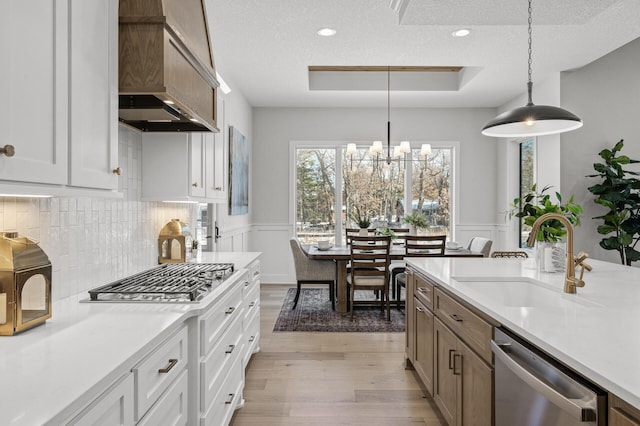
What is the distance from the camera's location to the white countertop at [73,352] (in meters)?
0.84

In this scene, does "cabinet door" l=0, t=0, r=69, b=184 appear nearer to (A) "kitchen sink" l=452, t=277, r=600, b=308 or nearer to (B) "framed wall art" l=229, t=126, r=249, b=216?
(A) "kitchen sink" l=452, t=277, r=600, b=308

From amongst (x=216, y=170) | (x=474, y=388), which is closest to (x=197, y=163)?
(x=216, y=170)

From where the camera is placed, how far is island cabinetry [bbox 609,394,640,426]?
0.87 m

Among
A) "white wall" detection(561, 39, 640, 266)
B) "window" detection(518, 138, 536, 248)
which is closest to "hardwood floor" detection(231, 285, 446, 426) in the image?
"white wall" detection(561, 39, 640, 266)

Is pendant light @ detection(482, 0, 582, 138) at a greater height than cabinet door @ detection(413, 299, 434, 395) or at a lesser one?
greater

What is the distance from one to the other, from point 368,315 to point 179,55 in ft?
11.6

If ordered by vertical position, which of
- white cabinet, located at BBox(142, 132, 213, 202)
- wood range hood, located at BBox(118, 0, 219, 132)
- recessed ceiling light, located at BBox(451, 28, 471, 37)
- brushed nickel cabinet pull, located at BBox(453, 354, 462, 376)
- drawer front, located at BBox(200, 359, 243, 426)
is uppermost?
recessed ceiling light, located at BBox(451, 28, 471, 37)

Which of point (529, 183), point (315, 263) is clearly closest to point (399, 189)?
point (529, 183)

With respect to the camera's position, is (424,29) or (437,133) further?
(437,133)

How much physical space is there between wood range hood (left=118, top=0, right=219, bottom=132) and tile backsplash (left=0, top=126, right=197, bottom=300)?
42 centimetres

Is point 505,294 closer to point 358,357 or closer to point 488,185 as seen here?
point 358,357

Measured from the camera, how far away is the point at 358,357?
3428mm

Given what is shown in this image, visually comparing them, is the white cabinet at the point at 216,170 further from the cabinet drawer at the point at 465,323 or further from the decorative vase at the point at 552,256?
the decorative vase at the point at 552,256

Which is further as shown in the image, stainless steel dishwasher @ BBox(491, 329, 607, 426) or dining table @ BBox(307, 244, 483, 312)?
dining table @ BBox(307, 244, 483, 312)
